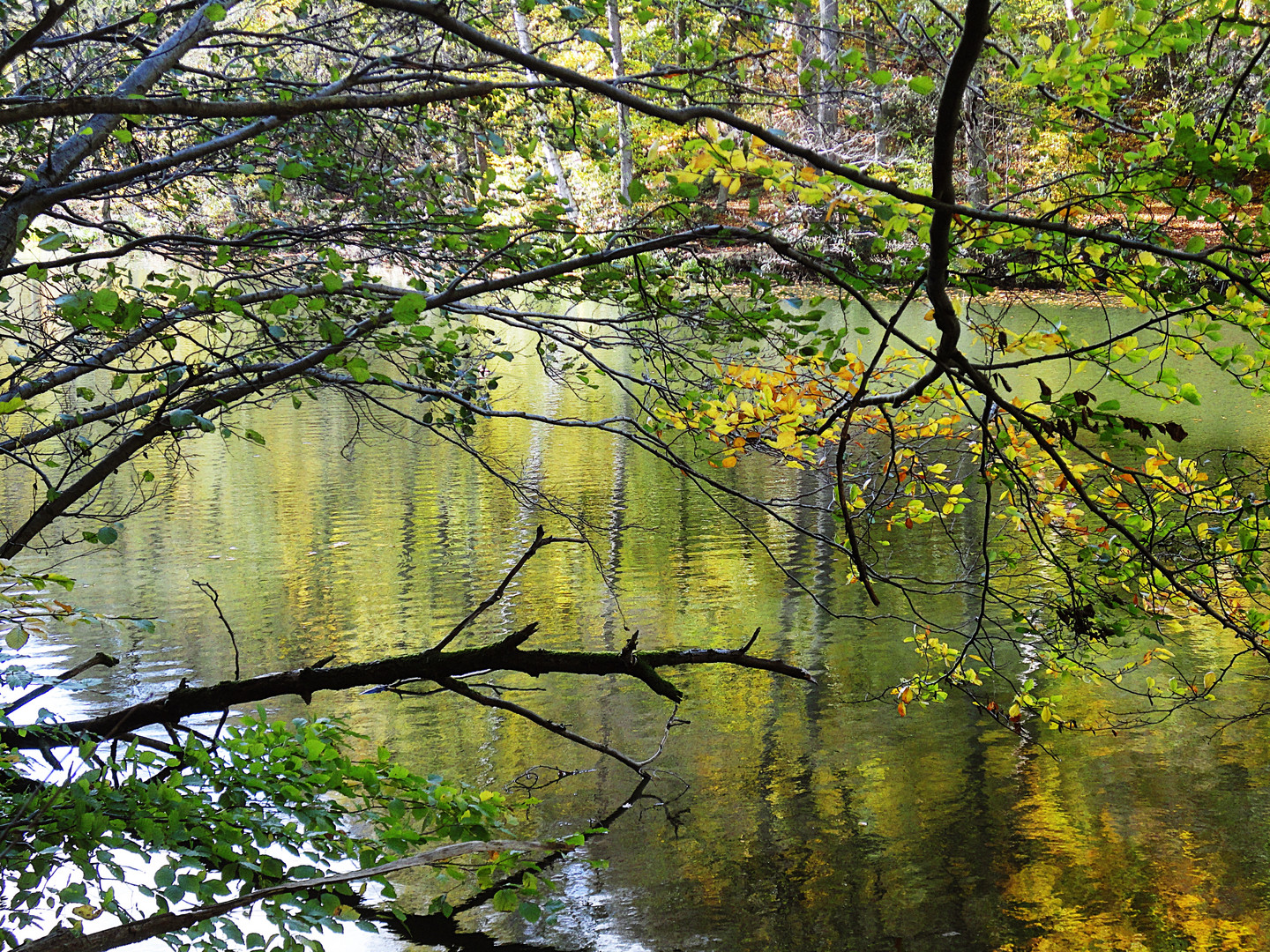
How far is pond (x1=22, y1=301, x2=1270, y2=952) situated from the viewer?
5.18 m

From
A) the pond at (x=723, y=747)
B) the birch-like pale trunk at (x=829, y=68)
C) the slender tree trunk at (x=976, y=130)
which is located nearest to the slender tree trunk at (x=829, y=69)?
the birch-like pale trunk at (x=829, y=68)

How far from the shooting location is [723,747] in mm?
6918

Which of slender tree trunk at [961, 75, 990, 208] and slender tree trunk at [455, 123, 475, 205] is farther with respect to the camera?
slender tree trunk at [455, 123, 475, 205]

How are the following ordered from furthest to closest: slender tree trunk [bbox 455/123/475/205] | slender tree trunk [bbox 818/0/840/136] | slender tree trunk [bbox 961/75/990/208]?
slender tree trunk [bbox 455/123/475/205], slender tree trunk [bbox 961/75/990/208], slender tree trunk [bbox 818/0/840/136]

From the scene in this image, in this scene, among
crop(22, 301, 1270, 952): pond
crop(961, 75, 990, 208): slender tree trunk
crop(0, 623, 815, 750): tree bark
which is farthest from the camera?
crop(22, 301, 1270, 952): pond

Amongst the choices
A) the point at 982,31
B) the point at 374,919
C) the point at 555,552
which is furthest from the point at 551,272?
the point at 555,552

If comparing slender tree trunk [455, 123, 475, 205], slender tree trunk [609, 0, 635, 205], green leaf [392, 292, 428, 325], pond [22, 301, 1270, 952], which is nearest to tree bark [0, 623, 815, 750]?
pond [22, 301, 1270, 952]

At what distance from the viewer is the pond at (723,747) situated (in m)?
5.18

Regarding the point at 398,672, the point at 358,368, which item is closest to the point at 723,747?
the point at 398,672

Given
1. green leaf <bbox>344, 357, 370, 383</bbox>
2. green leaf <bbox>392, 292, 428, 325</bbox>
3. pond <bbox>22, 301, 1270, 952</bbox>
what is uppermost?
green leaf <bbox>392, 292, 428, 325</bbox>

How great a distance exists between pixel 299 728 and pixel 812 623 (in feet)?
20.5

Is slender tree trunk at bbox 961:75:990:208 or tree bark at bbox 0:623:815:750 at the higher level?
slender tree trunk at bbox 961:75:990:208

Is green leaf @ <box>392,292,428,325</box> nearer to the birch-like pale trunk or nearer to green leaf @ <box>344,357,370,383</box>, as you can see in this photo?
green leaf @ <box>344,357,370,383</box>

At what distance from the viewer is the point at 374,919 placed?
527 cm
